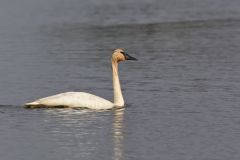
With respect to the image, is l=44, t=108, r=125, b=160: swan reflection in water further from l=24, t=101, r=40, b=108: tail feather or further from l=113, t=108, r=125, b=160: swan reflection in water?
l=24, t=101, r=40, b=108: tail feather

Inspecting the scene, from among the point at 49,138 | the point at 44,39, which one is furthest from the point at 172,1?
the point at 49,138

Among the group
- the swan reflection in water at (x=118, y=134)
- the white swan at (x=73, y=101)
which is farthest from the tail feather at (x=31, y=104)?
the swan reflection in water at (x=118, y=134)

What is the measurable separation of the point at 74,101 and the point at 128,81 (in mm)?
5101

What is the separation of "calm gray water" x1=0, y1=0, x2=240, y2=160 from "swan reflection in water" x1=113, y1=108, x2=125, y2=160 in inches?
0.8

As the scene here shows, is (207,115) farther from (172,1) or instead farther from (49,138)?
(172,1)

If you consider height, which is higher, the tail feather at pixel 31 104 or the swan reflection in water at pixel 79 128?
the tail feather at pixel 31 104

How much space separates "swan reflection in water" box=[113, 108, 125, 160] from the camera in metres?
17.1

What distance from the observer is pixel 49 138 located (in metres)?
18.7

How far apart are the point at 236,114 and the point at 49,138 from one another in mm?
4510

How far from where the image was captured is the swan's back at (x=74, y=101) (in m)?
22.1

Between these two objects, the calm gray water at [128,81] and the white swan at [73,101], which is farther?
the white swan at [73,101]

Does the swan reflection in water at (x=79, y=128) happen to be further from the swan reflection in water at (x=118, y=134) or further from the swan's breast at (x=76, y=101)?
the swan's breast at (x=76, y=101)

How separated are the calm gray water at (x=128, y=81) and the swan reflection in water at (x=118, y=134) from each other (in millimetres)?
20

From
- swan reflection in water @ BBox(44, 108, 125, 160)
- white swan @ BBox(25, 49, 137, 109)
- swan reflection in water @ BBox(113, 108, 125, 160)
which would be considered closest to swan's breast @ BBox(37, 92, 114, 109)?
white swan @ BBox(25, 49, 137, 109)
